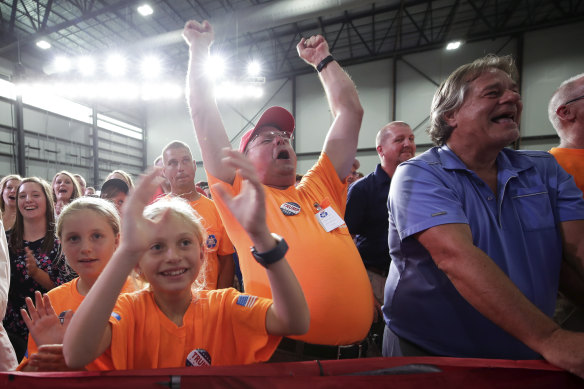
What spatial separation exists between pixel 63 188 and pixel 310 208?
3792mm

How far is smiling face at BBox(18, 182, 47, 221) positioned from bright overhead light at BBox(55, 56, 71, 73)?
10.2m

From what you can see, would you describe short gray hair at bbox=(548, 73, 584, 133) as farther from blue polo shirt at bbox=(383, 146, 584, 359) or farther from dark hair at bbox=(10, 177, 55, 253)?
dark hair at bbox=(10, 177, 55, 253)

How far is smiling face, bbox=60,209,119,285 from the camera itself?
142cm

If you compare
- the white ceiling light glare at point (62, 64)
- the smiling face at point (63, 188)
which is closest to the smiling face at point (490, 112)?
the smiling face at point (63, 188)

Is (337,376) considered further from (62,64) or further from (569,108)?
(62,64)

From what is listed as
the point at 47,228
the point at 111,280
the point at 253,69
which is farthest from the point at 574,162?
the point at 253,69

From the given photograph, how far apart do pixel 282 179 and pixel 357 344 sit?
0.92 m

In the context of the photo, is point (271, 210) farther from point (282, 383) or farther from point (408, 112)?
point (408, 112)

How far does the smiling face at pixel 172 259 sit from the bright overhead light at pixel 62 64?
12.3 meters

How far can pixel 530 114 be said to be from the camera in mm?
9391

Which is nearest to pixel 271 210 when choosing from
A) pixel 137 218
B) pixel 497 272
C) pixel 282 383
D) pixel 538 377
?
pixel 137 218

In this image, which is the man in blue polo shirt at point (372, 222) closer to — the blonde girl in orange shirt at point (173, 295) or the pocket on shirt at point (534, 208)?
the pocket on shirt at point (534, 208)

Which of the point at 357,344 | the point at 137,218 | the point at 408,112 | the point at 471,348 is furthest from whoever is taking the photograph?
the point at 408,112

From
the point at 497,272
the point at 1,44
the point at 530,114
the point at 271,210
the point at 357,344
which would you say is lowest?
the point at 357,344
